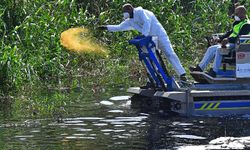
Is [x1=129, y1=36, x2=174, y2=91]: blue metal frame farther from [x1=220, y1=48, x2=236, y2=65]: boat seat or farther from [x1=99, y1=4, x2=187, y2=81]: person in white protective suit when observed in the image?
[x1=220, y1=48, x2=236, y2=65]: boat seat

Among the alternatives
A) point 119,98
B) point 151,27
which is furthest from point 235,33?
point 119,98

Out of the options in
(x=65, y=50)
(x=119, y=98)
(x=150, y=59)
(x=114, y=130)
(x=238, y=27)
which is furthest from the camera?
(x=65, y=50)

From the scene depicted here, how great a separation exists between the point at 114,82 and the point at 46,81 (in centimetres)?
174

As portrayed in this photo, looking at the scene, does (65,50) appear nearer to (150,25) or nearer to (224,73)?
(150,25)

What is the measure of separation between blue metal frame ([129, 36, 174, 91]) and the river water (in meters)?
0.65

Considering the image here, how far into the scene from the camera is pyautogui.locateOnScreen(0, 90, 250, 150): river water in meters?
11.2

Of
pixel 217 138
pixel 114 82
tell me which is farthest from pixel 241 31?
pixel 114 82

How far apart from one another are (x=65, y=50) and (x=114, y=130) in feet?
24.4

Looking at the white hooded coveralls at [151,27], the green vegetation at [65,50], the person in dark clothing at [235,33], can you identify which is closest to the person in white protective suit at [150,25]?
the white hooded coveralls at [151,27]

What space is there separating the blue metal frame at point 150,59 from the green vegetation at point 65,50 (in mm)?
2009

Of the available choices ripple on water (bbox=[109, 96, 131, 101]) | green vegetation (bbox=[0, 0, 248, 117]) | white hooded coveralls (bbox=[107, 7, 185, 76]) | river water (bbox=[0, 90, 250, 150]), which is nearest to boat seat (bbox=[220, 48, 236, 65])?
white hooded coveralls (bbox=[107, 7, 185, 76])

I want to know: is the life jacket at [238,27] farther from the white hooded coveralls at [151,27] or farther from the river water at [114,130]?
the river water at [114,130]

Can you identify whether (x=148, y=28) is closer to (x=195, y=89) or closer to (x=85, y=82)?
(x=195, y=89)

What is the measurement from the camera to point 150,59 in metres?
14.1
